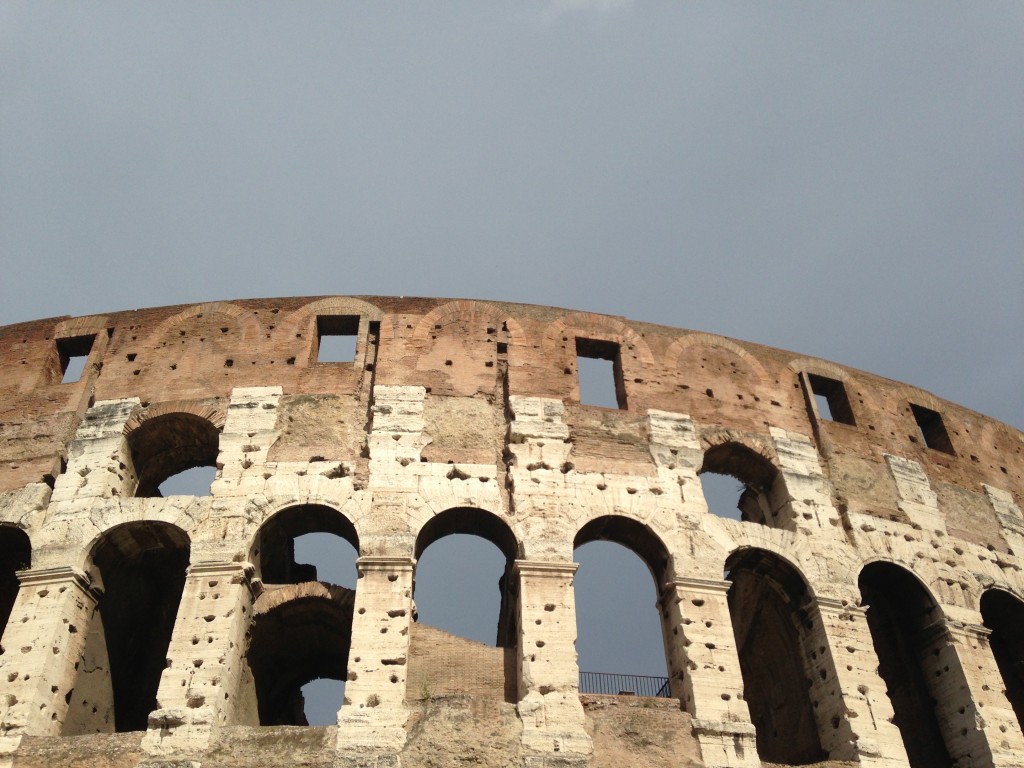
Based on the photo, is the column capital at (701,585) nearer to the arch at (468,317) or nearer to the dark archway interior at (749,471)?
the dark archway interior at (749,471)

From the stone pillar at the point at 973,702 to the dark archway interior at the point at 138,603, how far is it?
9.96 meters

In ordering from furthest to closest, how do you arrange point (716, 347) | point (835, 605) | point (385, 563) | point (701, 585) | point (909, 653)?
point (716, 347), point (909, 653), point (835, 605), point (701, 585), point (385, 563)

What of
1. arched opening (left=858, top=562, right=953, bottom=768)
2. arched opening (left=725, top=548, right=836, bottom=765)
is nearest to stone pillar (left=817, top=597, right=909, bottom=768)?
arched opening (left=725, top=548, right=836, bottom=765)

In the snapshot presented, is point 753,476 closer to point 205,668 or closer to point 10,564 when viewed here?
point 205,668

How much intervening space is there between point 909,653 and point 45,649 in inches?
442

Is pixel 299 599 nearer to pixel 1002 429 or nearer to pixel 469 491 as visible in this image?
pixel 469 491

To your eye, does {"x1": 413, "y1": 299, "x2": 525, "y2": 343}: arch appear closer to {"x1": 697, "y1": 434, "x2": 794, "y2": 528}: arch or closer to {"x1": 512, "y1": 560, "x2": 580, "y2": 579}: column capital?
{"x1": 697, "y1": 434, "x2": 794, "y2": 528}: arch

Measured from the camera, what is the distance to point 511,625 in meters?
12.1

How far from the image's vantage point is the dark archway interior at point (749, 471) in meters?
13.5

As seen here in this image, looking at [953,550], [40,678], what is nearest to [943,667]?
[953,550]

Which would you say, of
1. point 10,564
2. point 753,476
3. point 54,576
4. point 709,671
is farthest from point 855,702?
point 10,564

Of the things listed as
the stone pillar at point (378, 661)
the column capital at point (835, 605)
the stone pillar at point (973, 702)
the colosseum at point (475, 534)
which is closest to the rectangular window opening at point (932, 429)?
the colosseum at point (475, 534)

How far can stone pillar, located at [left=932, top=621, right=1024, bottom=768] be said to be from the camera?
37.7ft

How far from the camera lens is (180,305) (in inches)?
571
